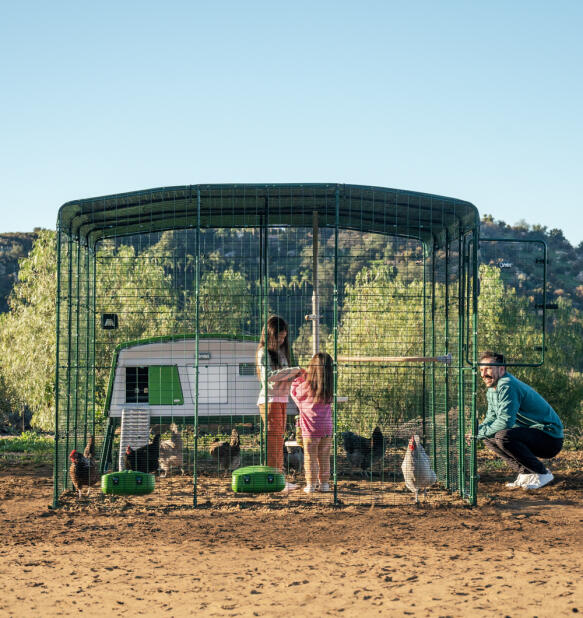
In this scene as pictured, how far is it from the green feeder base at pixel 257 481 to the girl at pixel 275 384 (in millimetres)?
1157

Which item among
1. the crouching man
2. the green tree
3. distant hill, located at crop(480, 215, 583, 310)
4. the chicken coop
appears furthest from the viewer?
distant hill, located at crop(480, 215, 583, 310)

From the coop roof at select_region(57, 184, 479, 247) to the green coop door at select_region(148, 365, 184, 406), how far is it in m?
1.93

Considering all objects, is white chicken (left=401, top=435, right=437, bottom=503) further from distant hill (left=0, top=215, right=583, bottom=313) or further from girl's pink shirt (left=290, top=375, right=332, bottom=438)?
distant hill (left=0, top=215, right=583, bottom=313)

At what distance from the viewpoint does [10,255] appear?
174ft

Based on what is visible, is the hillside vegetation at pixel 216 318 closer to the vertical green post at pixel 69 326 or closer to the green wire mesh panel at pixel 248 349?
the green wire mesh panel at pixel 248 349

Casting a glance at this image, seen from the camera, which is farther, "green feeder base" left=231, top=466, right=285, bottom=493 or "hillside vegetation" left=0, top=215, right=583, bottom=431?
"hillside vegetation" left=0, top=215, right=583, bottom=431

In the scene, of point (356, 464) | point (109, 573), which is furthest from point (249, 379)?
point (109, 573)

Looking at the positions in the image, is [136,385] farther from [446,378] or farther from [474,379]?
[474,379]

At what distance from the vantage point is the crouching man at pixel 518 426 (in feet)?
30.1

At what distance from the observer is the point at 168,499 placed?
914 cm

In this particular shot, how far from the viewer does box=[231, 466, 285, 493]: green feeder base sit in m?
8.18

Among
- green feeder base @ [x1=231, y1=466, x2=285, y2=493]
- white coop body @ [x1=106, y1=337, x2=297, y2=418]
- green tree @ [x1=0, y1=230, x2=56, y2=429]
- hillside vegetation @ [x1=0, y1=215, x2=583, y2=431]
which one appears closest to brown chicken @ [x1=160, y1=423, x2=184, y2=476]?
white coop body @ [x1=106, y1=337, x2=297, y2=418]

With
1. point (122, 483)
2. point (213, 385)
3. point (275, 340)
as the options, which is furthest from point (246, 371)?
point (122, 483)

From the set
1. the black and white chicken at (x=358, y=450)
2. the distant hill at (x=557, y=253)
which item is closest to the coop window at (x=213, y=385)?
the black and white chicken at (x=358, y=450)
